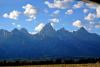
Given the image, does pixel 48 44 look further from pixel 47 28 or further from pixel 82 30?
pixel 82 30

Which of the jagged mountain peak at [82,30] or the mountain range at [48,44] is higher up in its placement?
the jagged mountain peak at [82,30]

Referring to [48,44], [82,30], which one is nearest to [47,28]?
[48,44]

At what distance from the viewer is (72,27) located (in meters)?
5.09

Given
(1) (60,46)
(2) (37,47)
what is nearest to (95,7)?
(1) (60,46)

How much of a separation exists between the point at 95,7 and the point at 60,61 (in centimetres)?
129

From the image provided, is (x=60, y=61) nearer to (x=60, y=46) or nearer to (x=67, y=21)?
(x=60, y=46)

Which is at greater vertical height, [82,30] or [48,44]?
[82,30]

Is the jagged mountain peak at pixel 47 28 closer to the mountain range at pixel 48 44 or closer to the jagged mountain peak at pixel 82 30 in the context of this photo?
the mountain range at pixel 48 44

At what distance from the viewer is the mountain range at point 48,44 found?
4.57 meters

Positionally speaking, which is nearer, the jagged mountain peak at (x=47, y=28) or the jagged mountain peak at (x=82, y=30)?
the jagged mountain peak at (x=47, y=28)

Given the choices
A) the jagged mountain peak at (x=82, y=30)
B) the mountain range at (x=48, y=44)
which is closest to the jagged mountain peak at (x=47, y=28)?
the mountain range at (x=48, y=44)

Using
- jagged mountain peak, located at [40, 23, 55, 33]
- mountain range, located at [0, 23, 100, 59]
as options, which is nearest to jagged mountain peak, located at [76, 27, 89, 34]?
mountain range, located at [0, 23, 100, 59]

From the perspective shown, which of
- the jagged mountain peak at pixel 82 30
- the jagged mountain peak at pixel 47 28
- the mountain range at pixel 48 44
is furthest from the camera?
the jagged mountain peak at pixel 82 30

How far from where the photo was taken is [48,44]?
192 inches
